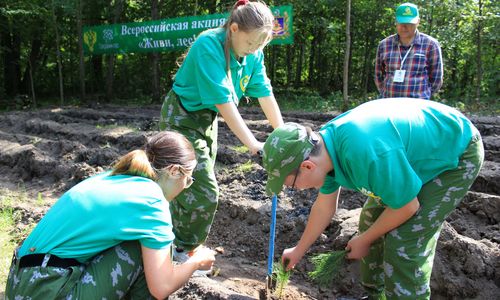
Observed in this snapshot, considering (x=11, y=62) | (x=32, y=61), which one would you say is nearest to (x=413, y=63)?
(x=32, y=61)

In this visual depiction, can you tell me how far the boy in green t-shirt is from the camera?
1.90 meters

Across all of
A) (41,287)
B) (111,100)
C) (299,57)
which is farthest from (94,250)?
(299,57)

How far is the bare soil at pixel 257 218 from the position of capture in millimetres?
3121

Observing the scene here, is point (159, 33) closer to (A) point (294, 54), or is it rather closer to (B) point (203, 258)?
(A) point (294, 54)

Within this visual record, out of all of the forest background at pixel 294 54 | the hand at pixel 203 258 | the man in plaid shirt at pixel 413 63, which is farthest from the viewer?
the forest background at pixel 294 54

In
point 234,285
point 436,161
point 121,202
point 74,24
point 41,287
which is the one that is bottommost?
point 234,285

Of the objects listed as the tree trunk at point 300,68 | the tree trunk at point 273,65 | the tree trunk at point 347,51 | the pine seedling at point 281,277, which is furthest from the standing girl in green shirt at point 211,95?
the tree trunk at point 300,68

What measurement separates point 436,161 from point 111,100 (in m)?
14.1

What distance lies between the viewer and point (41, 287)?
1988mm

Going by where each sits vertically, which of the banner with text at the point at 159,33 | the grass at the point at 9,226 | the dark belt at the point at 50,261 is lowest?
the grass at the point at 9,226

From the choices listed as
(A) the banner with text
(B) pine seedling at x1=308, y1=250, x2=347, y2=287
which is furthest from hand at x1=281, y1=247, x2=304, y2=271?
(A) the banner with text

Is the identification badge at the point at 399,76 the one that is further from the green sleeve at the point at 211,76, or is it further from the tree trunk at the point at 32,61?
the tree trunk at the point at 32,61

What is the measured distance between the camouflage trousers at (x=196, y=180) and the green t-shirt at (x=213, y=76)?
0.08 meters

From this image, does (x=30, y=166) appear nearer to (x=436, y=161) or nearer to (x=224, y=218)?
(x=224, y=218)
